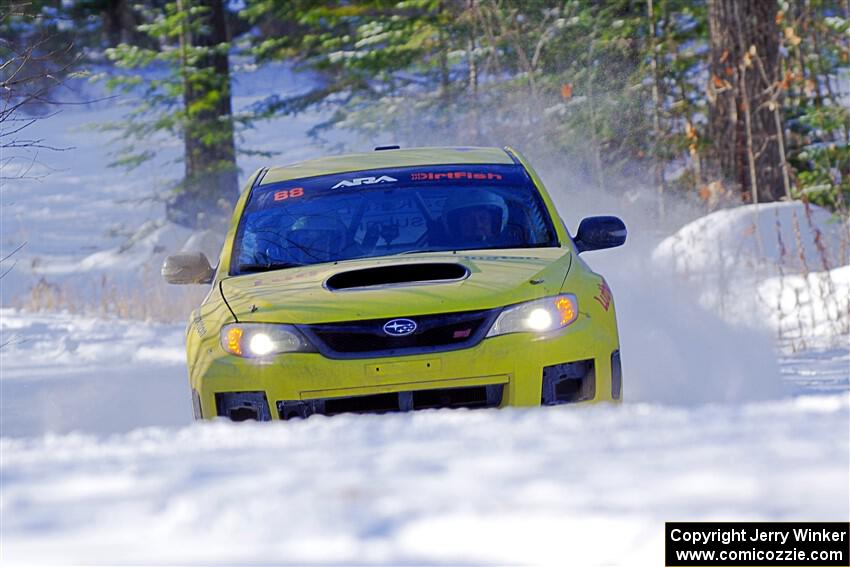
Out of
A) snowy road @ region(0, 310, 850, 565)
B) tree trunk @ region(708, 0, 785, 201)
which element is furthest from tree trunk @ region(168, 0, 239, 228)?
snowy road @ region(0, 310, 850, 565)

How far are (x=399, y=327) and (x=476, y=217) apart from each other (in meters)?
1.55

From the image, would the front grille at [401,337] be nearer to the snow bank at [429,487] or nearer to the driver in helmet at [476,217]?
the snow bank at [429,487]

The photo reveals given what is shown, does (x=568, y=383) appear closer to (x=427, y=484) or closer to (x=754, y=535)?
(x=427, y=484)

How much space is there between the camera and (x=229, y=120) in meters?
24.8

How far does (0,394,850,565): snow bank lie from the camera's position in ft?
10.8

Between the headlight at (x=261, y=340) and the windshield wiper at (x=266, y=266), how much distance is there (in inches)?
34.5

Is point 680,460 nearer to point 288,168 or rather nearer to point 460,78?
point 288,168

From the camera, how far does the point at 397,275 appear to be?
245 inches

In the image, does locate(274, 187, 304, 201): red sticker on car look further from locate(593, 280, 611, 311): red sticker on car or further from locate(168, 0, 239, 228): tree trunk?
locate(168, 0, 239, 228): tree trunk

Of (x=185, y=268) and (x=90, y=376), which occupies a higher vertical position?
(x=90, y=376)

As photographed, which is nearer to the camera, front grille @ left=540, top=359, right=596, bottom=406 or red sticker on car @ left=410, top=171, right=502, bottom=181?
front grille @ left=540, top=359, right=596, bottom=406

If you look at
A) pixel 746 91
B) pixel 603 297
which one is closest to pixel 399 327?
pixel 603 297

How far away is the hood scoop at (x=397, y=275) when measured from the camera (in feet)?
20.2

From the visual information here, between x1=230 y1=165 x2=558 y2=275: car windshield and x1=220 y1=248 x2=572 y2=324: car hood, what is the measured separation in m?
0.43
